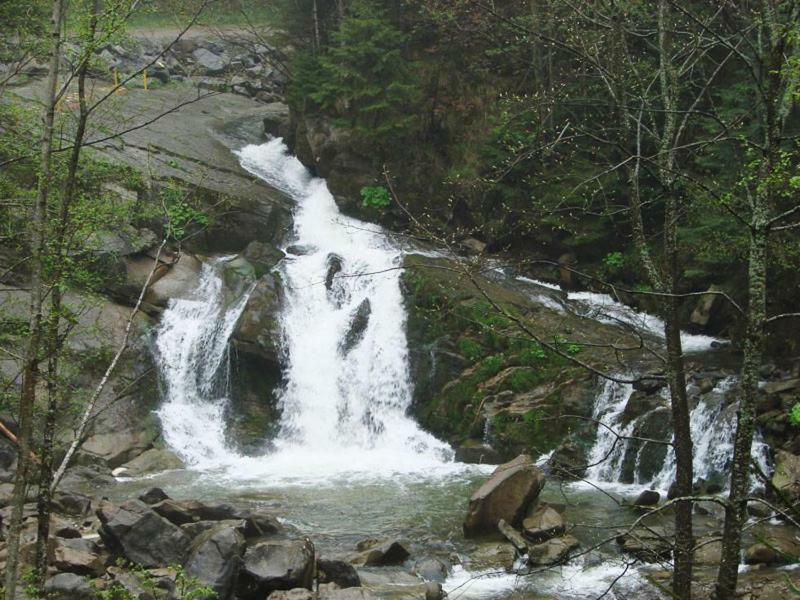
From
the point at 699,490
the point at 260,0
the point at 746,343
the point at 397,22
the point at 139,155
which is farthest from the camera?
the point at 260,0

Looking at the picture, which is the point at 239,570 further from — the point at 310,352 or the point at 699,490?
the point at 310,352

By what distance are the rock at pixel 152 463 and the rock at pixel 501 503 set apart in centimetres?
691

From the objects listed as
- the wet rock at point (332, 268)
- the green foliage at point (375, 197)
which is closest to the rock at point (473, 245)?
the green foliage at point (375, 197)

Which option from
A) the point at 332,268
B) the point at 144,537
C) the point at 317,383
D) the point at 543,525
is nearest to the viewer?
the point at 144,537

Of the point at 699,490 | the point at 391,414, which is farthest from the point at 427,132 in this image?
the point at 699,490

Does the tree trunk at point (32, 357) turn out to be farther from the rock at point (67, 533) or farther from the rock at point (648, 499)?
the rock at point (648, 499)

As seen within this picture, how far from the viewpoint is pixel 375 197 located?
75.7 ft

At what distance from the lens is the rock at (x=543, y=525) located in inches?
425

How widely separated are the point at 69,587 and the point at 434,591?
407 centimetres

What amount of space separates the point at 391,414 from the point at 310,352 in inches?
99.6

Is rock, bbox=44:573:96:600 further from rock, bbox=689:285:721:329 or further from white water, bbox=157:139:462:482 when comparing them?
rock, bbox=689:285:721:329

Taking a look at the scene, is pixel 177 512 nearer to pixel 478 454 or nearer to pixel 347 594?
pixel 347 594

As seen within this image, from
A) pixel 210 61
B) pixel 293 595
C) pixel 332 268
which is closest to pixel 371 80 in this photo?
pixel 332 268

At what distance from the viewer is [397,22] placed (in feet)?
79.2
